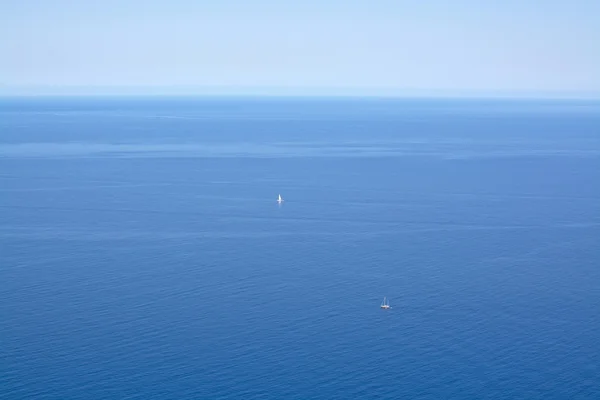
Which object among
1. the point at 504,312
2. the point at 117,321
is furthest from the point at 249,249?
the point at 504,312

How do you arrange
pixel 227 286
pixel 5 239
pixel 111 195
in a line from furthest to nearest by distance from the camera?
pixel 111 195, pixel 5 239, pixel 227 286

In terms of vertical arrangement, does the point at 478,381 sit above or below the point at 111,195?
above

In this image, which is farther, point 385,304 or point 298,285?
point 298,285

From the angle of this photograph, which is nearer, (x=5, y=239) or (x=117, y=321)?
(x=117, y=321)

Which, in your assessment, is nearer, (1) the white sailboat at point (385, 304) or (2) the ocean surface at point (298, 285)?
(2) the ocean surface at point (298, 285)

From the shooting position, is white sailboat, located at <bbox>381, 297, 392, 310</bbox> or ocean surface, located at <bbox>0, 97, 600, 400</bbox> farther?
white sailboat, located at <bbox>381, 297, 392, 310</bbox>

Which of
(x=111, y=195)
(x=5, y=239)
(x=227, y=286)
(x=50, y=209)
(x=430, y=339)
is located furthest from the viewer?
(x=111, y=195)

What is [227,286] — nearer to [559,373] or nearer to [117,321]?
[117,321]

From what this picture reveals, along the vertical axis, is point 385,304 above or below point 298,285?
above
